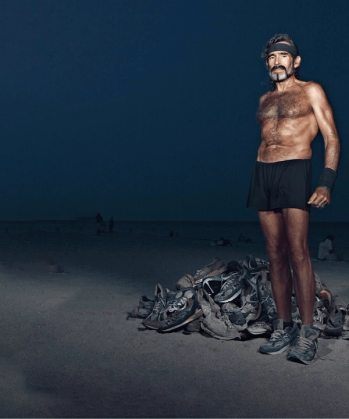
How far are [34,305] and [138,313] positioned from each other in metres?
1.50

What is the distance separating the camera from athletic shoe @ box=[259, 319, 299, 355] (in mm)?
4129

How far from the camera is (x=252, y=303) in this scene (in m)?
4.90

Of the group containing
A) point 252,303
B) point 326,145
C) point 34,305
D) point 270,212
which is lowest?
point 34,305

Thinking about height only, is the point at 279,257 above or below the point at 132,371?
above

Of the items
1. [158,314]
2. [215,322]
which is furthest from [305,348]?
[158,314]

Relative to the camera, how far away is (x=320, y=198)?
3.90 m

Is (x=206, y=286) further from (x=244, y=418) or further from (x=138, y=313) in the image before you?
(x=244, y=418)

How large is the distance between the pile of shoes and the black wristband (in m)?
1.46

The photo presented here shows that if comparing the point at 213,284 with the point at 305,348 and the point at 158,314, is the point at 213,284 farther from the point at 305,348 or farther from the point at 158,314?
the point at 305,348

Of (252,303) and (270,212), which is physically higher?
(270,212)

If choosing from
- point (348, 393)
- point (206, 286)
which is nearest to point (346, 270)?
point (206, 286)

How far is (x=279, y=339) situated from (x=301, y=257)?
0.76 metres

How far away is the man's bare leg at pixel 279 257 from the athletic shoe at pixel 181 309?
0.83 m

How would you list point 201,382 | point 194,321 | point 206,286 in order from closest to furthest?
point 201,382 → point 194,321 → point 206,286
